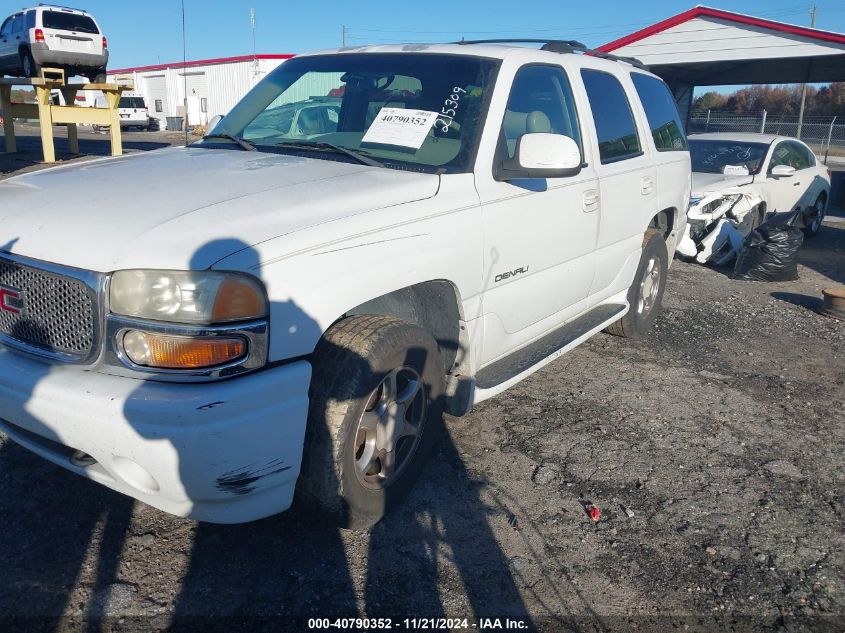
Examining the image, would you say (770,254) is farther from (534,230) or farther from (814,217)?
(534,230)

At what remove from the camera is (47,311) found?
2.47m

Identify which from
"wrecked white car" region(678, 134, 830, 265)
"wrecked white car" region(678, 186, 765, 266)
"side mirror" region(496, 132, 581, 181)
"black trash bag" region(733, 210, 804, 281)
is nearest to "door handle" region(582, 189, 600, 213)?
"side mirror" region(496, 132, 581, 181)

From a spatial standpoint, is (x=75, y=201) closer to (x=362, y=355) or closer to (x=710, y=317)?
(x=362, y=355)

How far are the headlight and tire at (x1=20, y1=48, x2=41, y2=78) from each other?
1726cm

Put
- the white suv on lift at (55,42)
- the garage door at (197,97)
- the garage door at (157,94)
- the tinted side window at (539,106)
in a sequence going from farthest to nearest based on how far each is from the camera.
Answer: the garage door at (157,94), the garage door at (197,97), the white suv on lift at (55,42), the tinted side window at (539,106)

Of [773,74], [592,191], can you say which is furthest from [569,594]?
[773,74]

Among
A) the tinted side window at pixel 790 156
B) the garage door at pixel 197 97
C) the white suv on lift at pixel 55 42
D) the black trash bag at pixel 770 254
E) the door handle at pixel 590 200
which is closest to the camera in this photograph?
the door handle at pixel 590 200

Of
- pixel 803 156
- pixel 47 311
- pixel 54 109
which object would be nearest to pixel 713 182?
pixel 803 156

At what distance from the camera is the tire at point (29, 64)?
1669 cm

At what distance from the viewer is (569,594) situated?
2689 mm

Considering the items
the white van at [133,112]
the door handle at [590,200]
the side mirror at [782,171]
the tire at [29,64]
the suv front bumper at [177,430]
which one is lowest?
the white van at [133,112]

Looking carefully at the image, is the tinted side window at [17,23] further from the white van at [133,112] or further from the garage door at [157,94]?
the garage door at [157,94]

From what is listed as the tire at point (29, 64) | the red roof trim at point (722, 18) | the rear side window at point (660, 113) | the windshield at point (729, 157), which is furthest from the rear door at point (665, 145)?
the tire at point (29, 64)

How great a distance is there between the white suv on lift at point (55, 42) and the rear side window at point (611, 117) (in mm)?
15858
